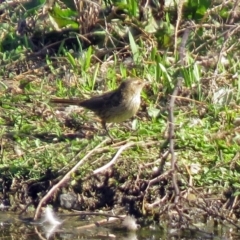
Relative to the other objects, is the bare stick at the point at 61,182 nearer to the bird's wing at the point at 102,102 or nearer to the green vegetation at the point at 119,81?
the green vegetation at the point at 119,81

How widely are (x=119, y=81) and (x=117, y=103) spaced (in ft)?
2.96

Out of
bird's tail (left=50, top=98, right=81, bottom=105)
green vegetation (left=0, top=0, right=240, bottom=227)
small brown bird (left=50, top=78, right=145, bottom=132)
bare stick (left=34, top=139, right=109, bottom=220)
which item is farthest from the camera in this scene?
bird's tail (left=50, top=98, right=81, bottom=105)

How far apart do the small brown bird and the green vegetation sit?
12 centimetres

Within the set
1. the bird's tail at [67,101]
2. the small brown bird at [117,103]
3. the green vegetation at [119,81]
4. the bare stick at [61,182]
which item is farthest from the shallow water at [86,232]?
the bird's tail at [67,101]

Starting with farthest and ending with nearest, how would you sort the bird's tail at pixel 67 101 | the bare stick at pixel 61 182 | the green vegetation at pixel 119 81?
the bird's tail at pixel 67 101 < the green vegetation at pixel 119 81 < the bare stick at pixel 61 182

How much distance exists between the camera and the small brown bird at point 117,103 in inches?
320

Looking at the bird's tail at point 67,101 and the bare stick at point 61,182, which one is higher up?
the bird's tail at point 67,101

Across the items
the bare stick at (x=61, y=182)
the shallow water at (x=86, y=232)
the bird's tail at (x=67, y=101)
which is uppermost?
the bird's tail at (x=67, y=101)

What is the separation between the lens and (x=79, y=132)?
816 centimetres

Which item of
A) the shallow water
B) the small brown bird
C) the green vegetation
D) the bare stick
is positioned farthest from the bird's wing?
the shallow water

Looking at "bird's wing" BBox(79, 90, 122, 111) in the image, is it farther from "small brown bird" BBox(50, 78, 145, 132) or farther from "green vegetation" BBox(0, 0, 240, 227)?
"green vegetation" BBox(0, 0, 240, 227)

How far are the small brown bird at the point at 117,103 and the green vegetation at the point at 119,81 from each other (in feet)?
0.41

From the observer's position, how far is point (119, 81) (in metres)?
9.06

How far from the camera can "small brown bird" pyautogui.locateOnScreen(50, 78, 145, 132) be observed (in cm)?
812
